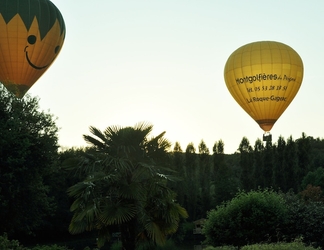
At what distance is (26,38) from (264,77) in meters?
18.3

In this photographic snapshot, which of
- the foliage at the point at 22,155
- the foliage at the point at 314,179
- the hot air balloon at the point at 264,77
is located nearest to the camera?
the foliage at the point at 22,155

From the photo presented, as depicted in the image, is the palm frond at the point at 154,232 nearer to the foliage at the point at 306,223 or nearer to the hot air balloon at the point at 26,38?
the foliage at the point at 306,223

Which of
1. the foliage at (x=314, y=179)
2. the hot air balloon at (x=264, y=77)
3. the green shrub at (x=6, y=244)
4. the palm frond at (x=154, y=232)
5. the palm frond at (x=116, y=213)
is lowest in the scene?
the green shrub at (x=6, y=244)

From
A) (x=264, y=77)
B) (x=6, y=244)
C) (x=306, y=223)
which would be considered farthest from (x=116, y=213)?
(x=264, y=77)

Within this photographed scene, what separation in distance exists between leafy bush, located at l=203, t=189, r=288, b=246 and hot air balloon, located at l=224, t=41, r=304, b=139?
19.7 metres

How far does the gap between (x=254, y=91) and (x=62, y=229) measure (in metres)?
25.8

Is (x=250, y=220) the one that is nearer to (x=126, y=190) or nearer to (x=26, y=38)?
(x=126, y=190)

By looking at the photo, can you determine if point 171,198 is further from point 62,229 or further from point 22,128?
point 62,229

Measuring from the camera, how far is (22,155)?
81.2 ft

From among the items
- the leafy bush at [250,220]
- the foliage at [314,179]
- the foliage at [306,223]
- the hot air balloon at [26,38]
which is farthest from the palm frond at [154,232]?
the foliage at [314,179]

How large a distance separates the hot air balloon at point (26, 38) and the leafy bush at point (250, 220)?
68.8 feet

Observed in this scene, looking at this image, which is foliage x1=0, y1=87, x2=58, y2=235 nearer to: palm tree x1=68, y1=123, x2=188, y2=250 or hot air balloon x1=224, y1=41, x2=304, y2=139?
palm tree x1=68, y1=123, x2=188, y2=250

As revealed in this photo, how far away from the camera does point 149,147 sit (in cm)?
2078

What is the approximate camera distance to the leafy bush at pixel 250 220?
73.0 feet
